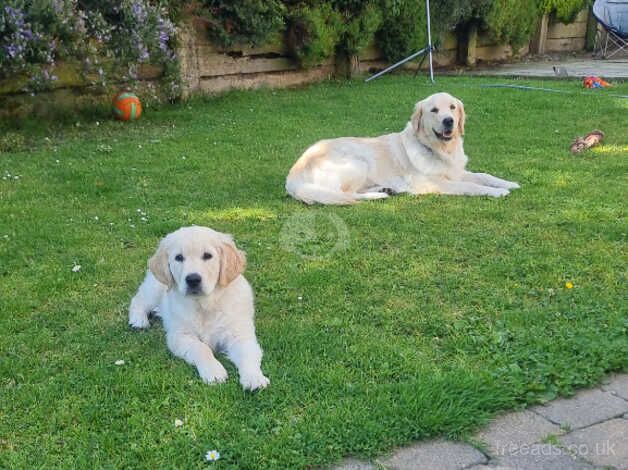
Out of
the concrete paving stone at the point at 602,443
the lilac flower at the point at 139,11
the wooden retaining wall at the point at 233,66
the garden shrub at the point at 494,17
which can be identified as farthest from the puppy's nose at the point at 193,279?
the garden shrub at the point at 494,17

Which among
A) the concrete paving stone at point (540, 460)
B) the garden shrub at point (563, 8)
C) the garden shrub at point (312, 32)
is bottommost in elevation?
the concrete paving stone at point (540, 460)

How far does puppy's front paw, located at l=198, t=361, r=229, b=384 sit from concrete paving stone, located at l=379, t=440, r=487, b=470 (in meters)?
0.93

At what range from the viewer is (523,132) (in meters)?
8.35

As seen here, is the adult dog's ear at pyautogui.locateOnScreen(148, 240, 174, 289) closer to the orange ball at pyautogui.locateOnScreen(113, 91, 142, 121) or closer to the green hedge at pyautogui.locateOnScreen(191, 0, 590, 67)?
the orange ball at pyautogui.locateOnScreen(113, 91, 142, 121)

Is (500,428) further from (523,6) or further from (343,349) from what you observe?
(523,6)

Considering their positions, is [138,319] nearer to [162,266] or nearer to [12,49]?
[162,266]

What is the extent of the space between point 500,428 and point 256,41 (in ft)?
30.1

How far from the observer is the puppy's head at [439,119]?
620 centimetres

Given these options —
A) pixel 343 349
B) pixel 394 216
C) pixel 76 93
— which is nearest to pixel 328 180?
pixel 394 216

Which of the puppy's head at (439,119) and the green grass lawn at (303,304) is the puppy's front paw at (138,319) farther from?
the puppy's head at (439,119)

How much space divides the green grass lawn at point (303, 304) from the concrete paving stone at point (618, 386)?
58 millimetres

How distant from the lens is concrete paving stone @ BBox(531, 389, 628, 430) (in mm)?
2668

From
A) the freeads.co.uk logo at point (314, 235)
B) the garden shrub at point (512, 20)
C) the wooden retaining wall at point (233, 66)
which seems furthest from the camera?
the garden shrub at point (512, 20)

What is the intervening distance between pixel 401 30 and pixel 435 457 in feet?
40.7
